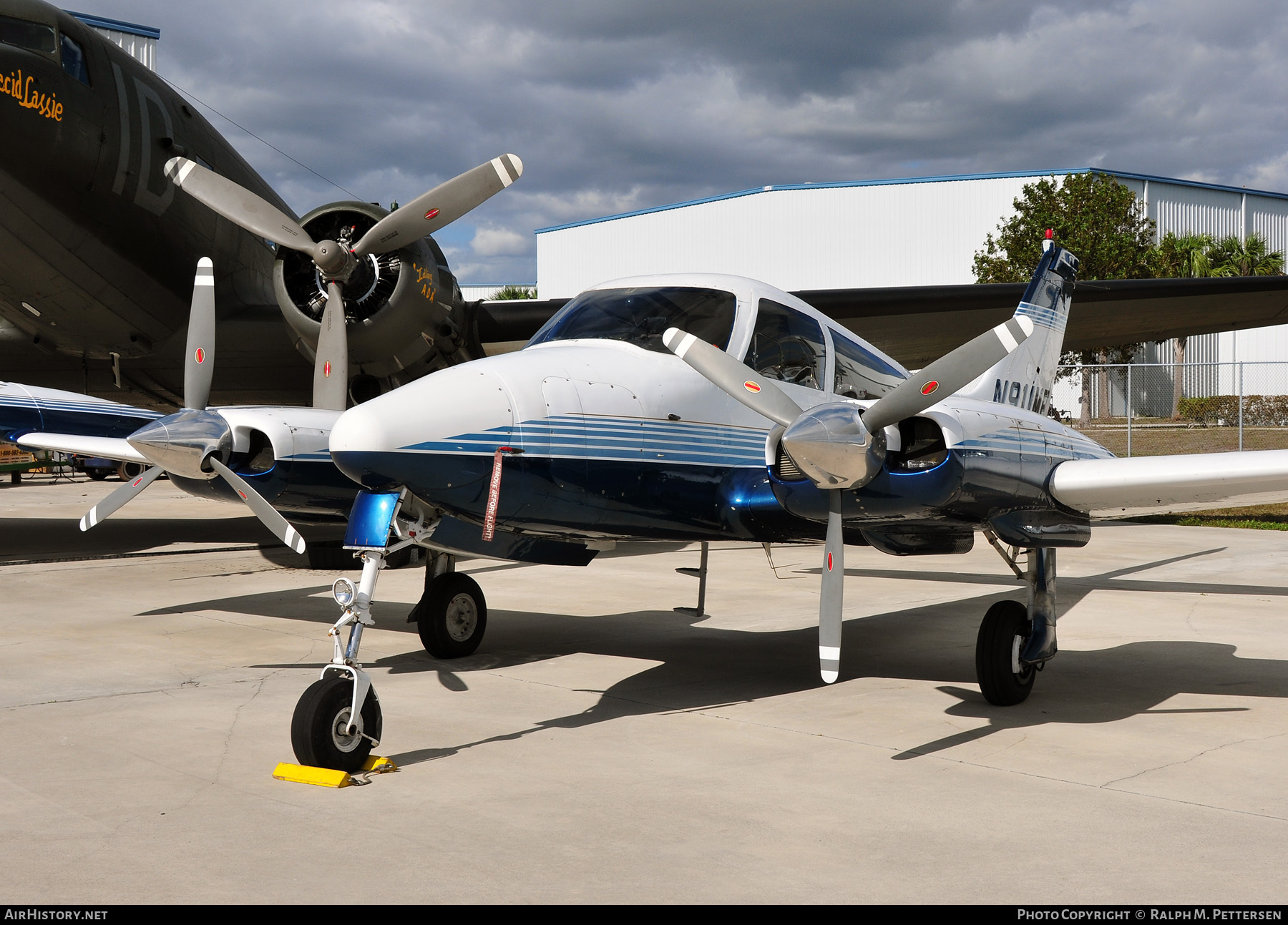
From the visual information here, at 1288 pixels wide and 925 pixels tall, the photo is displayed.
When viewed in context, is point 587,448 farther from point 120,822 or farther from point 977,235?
point 977,235

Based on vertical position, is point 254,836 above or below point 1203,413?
below

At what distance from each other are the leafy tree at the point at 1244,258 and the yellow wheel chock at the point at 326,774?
168 feet

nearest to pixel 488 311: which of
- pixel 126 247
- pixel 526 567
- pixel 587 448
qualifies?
pixel 526 567

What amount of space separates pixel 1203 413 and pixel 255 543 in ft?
96.2

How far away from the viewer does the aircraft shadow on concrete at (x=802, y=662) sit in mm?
6844

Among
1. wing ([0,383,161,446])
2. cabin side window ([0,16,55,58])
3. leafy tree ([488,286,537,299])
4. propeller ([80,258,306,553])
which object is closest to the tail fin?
propeller ([80,258,306,553])

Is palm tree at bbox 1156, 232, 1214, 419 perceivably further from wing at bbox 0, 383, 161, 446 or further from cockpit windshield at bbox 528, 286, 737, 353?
cockpit windshield at bbox 528, 286, 737, 353

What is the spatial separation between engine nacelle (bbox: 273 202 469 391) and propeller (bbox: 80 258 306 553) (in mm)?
3946

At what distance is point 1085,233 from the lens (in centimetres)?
3803

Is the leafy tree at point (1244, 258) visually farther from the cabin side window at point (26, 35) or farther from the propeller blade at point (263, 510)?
the propeller blade at point (263, 510)

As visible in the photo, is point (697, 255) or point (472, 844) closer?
point (472, 844)

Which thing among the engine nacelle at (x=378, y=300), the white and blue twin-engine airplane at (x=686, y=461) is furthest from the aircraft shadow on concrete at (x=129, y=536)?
the white and blue twin-engine airplane at (x=686, y=461)

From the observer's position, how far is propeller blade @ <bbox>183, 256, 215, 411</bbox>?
7941mm

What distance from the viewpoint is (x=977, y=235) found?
49.4 m
